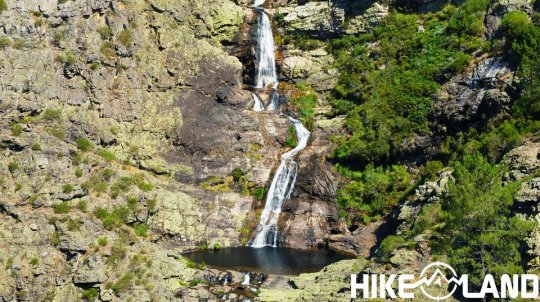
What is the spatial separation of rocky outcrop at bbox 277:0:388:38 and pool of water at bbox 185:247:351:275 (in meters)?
31.1

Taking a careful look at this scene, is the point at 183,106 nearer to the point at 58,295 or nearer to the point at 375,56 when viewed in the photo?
the point at 375,56

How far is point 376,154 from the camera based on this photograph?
55906 mm

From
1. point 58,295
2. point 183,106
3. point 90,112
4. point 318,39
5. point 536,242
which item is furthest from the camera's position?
point 318,39

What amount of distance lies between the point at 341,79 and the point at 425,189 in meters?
23.7

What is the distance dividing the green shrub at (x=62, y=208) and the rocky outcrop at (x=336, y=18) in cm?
3858

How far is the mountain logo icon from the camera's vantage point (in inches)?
1277

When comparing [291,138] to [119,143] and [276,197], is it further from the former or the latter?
[119,143]

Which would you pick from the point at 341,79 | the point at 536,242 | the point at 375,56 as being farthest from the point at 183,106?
the point at 536,242

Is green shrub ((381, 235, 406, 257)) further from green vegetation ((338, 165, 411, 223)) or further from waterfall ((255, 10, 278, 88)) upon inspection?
waterfall ((255, 10, 278, 88))

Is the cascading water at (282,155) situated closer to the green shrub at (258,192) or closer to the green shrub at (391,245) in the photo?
the green shrub at (258,192)

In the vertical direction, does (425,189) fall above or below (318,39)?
below

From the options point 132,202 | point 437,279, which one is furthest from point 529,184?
point 132,202

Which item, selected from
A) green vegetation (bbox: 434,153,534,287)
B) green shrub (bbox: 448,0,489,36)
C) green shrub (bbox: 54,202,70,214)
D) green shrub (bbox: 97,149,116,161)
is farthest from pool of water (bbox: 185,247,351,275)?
green shrub (bbox: 448,0,489,36)

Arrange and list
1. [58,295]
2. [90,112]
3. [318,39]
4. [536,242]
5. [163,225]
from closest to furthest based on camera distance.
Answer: [536,242]
[58,295]
[163,225]
[90,112]
[318,39]
